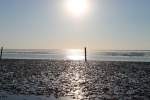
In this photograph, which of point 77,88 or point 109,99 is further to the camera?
point 77,88

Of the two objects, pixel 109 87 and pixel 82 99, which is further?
pixel 109 87

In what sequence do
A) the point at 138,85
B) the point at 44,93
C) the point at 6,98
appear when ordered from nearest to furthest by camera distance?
1. the point at 6,98
2. the point at 44,93
3. the point at 138,85

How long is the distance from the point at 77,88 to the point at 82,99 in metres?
3.30

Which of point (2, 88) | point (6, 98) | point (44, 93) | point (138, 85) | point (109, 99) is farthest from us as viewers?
point (138, 85)

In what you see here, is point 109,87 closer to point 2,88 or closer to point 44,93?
point 44,93

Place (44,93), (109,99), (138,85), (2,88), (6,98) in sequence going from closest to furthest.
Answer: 1. (6,98)
2. (109,99)
3. (44,93)
4. (2,88)
5. (138,85)

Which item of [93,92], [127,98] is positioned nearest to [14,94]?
[93,92]

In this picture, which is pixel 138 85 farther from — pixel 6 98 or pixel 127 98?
pixel 6 98

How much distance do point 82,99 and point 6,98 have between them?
3134 millimetres

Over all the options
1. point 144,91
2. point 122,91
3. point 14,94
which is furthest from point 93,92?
point 14,94

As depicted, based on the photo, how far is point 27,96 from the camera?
14.1 metres

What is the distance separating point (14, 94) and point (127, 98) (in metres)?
4.97

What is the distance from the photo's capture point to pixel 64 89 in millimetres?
16641

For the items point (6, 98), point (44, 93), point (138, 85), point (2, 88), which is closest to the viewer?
point (6, 98)
